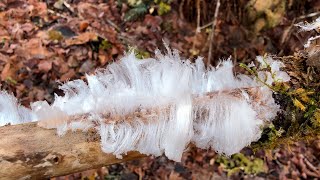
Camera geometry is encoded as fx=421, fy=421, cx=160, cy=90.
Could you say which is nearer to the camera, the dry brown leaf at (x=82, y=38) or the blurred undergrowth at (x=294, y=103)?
the blurred undergrowth at (x=294, y=103)

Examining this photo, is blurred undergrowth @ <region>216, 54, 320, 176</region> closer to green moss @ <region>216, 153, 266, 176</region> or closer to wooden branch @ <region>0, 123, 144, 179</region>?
wooden branch @ <region>0, 123, 144, 179</region>

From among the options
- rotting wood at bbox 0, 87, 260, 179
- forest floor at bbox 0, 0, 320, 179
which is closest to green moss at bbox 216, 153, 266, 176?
forest floor at bbox 0, 0, 320, 179

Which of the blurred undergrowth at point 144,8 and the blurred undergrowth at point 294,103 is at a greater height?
the blurred undergrowth at point 144,8

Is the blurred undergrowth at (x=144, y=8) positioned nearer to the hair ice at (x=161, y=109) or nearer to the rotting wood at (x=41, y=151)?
the hair ice at (x=161, y=109)

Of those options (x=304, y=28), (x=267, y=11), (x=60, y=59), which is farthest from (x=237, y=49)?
(x=304, y=28)

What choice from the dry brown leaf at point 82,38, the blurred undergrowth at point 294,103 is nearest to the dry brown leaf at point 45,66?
the dry brown leaf at point 82,38

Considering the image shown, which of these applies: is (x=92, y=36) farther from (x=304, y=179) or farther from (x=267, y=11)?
(x=304, y=179)
